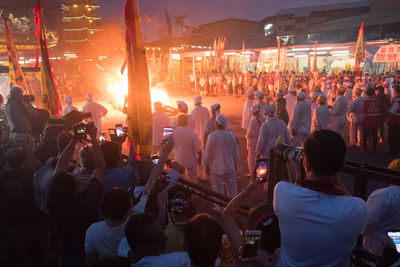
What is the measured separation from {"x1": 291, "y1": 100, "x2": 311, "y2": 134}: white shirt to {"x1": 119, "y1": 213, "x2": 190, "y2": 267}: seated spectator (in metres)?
7.45

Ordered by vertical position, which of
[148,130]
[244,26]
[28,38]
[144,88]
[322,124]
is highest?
[244,26]

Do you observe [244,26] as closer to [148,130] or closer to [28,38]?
[28,38]

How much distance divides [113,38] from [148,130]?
44.0m

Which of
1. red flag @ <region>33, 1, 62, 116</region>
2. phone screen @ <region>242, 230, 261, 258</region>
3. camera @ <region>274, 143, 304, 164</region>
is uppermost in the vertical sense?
red flag @ <region>33, 1, 62, 116</region>

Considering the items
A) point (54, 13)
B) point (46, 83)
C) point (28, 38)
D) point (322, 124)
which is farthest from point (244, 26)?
point (46, 83)

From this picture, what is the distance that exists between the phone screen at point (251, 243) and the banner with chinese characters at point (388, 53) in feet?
67.5

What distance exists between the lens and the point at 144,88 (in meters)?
4.39

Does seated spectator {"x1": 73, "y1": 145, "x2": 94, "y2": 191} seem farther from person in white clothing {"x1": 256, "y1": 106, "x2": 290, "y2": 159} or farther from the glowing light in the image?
the glowing light

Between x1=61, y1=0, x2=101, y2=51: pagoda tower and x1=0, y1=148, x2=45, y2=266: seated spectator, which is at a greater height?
x1=61, y1=0, x2=101, y2=51: pagoda tower

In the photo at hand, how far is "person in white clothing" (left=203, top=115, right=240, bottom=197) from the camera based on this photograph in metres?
5.93

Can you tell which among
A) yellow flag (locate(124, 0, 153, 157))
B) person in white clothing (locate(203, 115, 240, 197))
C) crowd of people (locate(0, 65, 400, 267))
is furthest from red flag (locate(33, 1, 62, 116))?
person in white clothing (locate(203, 115, 240, 197))

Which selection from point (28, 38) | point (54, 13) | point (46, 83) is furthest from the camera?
point (54, 13)

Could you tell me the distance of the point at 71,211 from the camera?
297 centimetres

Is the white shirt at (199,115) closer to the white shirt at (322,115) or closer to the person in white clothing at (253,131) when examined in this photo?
the person in white clothing at (253,131)
